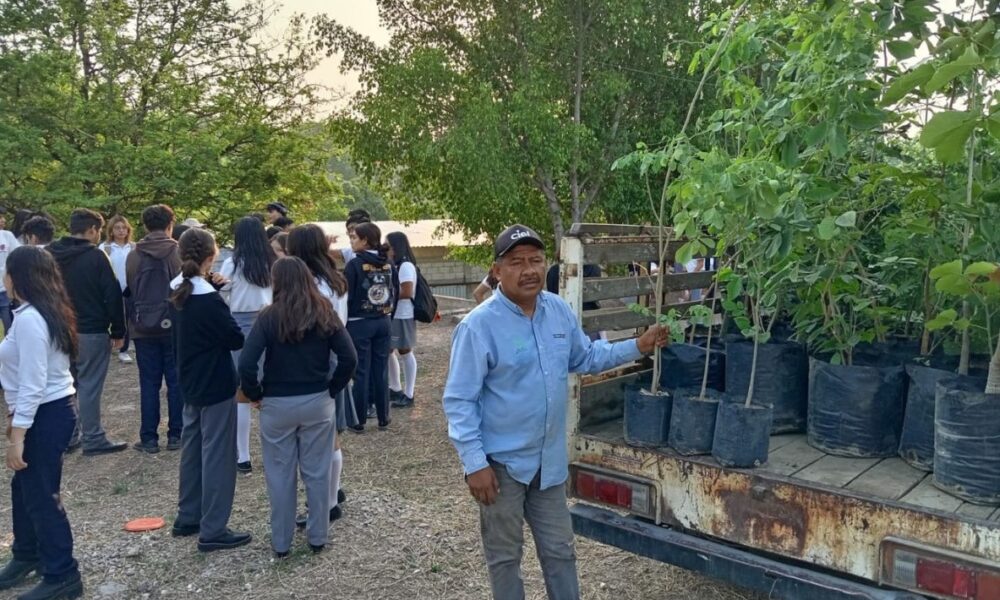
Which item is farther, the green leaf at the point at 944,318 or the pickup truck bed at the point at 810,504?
the green leaf at the point at 944,318

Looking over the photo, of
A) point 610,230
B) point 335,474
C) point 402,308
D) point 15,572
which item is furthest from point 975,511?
point 402,308

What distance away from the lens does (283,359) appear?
404cm

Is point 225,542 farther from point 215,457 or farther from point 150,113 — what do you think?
point 150,113

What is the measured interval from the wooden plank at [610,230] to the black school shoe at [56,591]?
304 centimetres

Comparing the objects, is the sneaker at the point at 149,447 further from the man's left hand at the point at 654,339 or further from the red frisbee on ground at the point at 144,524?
the man's left hand at the point at 654,339

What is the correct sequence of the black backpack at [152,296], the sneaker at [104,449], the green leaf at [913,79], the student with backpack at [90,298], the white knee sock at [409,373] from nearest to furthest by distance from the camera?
the green leaf at [913,79], the student with backpack at [90,298], the black backpack at [152,296], the sneaker at [104,449], the white knee sock at [409,373]

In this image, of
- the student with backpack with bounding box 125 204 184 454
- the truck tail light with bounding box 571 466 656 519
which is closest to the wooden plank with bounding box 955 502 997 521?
the truck tail light with bounding box 571 466 656 519

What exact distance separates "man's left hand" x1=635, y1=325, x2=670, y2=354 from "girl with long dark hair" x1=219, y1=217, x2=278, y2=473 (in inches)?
128

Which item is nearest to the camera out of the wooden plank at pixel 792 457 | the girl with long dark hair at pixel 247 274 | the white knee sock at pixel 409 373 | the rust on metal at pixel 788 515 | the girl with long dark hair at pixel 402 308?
the rust on metal at pixel 788 515

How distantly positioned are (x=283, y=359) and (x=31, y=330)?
1.15 metres

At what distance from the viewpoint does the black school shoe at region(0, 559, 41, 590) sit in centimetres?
397

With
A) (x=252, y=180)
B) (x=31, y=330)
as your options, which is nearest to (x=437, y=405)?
(x=31, y=330)

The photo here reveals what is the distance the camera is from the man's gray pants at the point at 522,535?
2.90 metres

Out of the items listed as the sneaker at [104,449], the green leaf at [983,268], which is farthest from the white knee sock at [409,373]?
the green leaf at [983,268]
